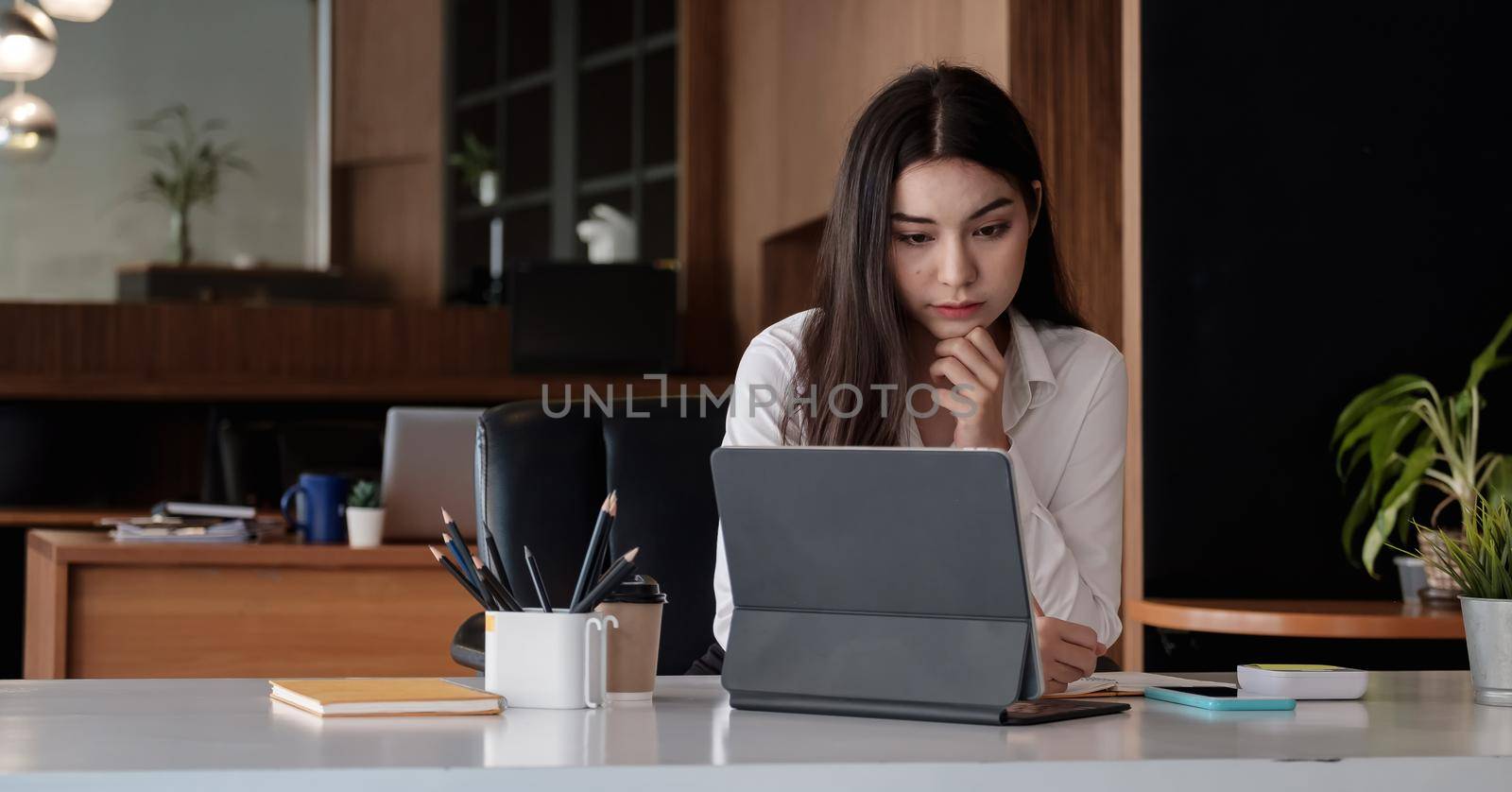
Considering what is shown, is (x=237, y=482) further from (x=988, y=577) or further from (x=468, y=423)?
(x=988, y=577)

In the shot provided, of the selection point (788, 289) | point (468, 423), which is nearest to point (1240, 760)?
point (468, 423)

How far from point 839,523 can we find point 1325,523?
205cm

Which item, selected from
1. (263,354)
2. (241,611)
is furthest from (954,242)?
(263,354)

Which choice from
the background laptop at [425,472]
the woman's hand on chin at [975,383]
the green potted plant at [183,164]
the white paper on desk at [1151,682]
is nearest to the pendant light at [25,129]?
the green potted plant at [183,164]

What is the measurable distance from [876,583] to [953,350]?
497 millimetres

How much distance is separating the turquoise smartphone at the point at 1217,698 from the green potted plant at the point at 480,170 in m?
5.47

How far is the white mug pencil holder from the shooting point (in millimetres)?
1125

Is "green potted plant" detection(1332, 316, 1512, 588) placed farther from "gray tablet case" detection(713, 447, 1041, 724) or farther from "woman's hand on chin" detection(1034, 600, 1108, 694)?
"gray tablet case" detection(713, 447, 1041, 724)

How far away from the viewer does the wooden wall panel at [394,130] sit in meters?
6.46

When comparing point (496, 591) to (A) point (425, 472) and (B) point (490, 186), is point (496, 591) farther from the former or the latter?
(B) point (490, 186)

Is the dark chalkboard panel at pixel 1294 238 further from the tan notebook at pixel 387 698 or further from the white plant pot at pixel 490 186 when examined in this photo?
the white plant pot at pixel 490 186

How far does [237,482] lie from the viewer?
4.36 metres

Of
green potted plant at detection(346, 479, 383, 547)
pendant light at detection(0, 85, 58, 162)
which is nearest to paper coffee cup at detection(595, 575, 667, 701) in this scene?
green potted plant at detection(346, 479, 383, 547)

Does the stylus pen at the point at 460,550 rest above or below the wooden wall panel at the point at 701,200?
below
